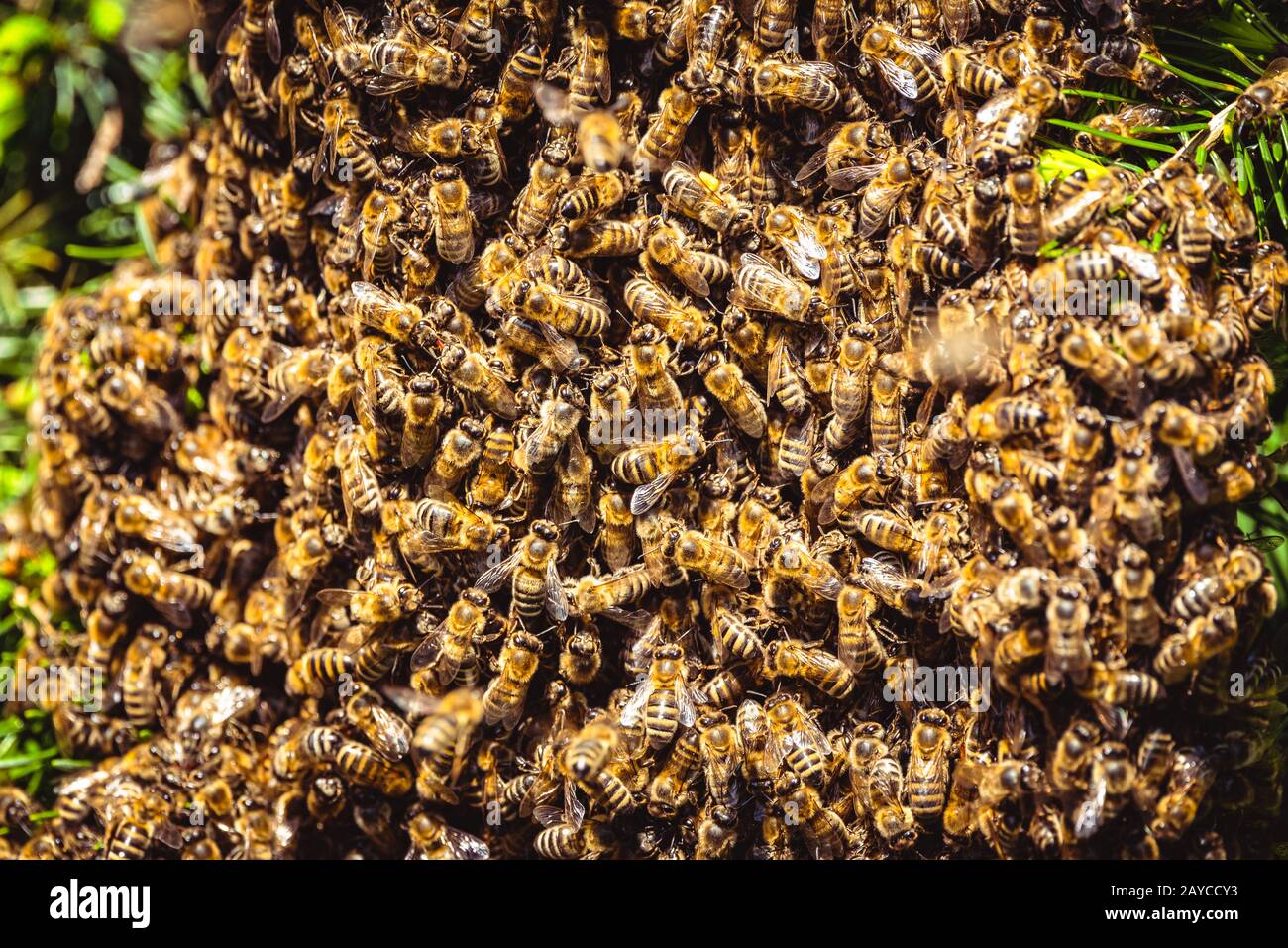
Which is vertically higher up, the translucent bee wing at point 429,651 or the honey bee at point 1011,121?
the honey bee at point 1011,121

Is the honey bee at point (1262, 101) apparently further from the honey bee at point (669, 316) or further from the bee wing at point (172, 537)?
the bee wing at point (172, 537)

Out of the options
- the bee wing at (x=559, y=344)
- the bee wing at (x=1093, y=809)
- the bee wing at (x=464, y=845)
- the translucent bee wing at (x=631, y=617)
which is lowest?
the bee wing at (x=464, y=845)

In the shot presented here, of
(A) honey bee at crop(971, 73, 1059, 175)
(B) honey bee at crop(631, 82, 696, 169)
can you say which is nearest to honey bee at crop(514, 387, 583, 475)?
(B) honey bee at crop(631, 82, 696, 169)

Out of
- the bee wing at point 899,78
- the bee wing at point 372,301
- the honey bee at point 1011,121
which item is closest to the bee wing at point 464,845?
the bee wing at point 372,301

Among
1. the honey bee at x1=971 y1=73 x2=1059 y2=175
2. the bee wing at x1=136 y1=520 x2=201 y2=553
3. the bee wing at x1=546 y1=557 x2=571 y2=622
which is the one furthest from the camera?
the bee wing at x1=136 y1=520 x2=201 y2=553

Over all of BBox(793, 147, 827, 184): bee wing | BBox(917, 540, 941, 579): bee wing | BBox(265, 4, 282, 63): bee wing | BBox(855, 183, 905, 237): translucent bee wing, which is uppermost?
BBox(265, 4, 282, 63): bee wing

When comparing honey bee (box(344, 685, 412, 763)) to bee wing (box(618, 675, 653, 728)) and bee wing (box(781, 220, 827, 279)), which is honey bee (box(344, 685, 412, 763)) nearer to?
bee wing (box(618, 675, 653, 728))
